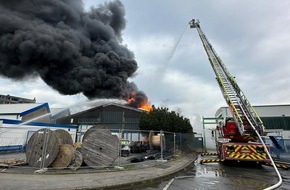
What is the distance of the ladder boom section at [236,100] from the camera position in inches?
480

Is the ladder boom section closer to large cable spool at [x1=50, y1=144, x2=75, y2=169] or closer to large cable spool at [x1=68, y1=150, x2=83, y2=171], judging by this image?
large cable spool at [x1=68, y1=150, x2=83, y2=171]

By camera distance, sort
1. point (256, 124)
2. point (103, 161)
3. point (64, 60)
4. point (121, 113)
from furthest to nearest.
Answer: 1. point (121, 113)
2. point (64, 60)
3. point (256, 124)
4. point (103, 161)

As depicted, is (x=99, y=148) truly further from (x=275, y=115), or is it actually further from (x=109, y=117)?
(x=275, y=115)

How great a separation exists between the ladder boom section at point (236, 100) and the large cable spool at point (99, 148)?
7.28 meters

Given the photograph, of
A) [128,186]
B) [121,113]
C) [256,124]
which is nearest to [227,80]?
[256,124]

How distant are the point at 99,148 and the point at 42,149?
253 cm

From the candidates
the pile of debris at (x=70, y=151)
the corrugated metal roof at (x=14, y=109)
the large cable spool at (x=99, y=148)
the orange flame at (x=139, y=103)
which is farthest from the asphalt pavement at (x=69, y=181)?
the orange flame at (x=139, y=103)

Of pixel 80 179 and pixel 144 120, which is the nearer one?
pixel 80 179

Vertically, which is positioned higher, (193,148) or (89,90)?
(89,90)

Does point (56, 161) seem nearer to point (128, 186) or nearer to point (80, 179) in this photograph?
point (80, 179)

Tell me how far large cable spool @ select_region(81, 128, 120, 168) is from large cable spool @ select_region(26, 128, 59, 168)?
4.37 feet

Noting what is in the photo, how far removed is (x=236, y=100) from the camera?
13602 mm

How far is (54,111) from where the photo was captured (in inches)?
1438

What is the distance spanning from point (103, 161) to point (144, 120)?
52.9 feet
